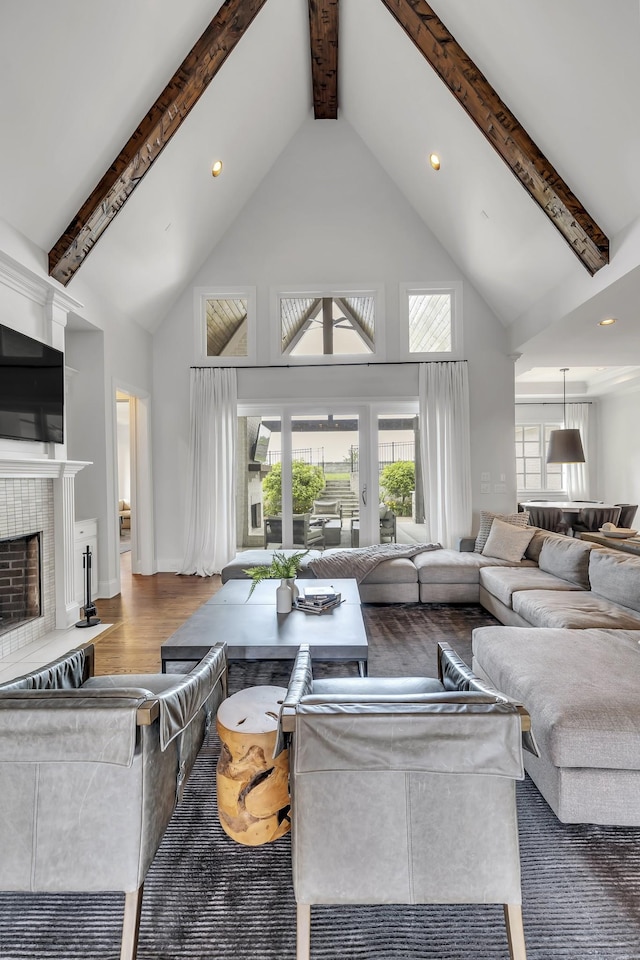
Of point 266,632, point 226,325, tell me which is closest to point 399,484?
point 226,325

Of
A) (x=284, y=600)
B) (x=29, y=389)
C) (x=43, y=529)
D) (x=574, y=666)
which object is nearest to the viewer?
(x=574, y=666)

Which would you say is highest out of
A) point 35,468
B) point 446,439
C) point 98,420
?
point 98,420

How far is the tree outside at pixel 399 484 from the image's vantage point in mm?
6281

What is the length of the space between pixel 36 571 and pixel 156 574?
2293 mm

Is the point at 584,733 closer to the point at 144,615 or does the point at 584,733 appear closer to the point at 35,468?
the point at 144,615

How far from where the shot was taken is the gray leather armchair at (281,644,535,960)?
1174mm

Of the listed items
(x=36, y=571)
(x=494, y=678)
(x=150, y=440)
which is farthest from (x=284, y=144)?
(x=494, y=678)

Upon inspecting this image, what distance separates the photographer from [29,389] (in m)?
3.65

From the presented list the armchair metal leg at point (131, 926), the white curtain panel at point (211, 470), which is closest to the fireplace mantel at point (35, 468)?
the white curtain panel at point (211, 470)

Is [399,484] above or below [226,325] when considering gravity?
below

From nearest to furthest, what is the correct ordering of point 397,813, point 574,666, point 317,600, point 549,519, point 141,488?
point 397,813 → point 574,666 → point 317,600 → point 549,519 → point 141,488

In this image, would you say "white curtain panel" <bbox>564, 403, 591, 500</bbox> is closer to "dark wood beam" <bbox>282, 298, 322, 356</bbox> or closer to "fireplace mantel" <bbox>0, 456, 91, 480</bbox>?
"dark wood beam" <bbox>282, 298, 322, 356</bbox>

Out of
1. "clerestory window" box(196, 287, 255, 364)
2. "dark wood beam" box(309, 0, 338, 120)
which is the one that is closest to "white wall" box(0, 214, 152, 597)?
"clerestory window" box(196, 287, 255, 364)

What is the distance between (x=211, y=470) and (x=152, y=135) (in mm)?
3460
